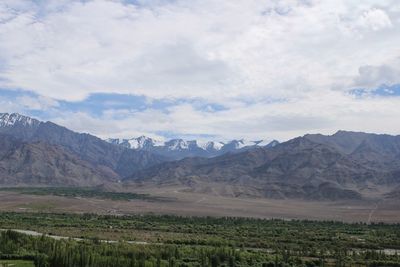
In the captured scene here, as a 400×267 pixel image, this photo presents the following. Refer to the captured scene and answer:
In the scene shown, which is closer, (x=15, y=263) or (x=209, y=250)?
(x=15, y=263)

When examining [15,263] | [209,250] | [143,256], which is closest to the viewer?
[15,263]

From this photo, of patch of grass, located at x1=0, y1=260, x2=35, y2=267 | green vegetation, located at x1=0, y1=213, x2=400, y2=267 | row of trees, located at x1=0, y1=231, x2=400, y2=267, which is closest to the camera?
row of trees, located at x1=0, y1=231, x2=400, y2=267

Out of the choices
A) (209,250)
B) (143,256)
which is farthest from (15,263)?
(209,250)

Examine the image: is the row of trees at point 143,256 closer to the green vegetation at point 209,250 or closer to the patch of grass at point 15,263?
the green vegetation at point 209,250

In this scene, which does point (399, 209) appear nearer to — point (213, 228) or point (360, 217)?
point (360, 217)

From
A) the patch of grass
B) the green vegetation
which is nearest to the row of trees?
the green vegetation

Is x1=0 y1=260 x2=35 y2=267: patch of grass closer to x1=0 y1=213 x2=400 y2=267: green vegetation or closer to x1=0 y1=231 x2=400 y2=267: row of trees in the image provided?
x1=0 y1=231 x2=400 y2=267: row of trees

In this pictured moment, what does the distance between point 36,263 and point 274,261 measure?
2445 centimetres

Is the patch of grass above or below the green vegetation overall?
below

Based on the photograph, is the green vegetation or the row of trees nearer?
the row of trees

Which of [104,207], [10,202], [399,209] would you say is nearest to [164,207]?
[104,207]

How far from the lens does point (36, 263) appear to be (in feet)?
176

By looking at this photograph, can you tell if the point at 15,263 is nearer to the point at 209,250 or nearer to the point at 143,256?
the point at 143,256

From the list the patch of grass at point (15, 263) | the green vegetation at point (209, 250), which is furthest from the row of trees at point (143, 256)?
the patch of grass at point (15, 263)
